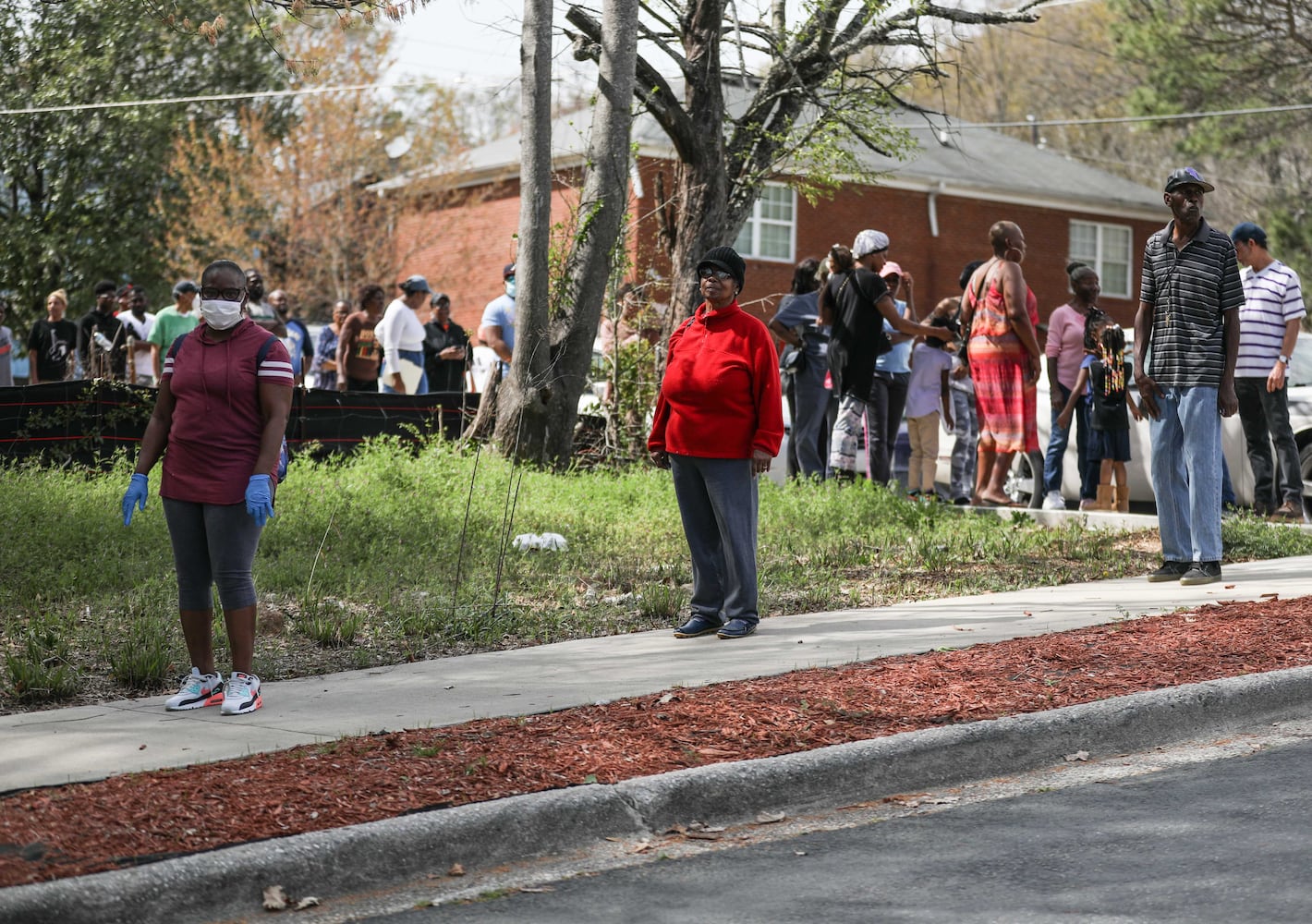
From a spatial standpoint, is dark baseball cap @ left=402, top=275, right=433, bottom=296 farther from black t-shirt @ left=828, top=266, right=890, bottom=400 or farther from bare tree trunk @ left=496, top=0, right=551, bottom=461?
black t-shirt @ left=828, top=266, right=890, bottom=400

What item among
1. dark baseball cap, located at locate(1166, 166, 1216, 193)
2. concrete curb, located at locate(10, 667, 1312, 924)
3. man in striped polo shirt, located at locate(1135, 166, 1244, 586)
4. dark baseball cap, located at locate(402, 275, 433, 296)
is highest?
dark baseball cap, located at locate(1166, 166, 1216, 193)

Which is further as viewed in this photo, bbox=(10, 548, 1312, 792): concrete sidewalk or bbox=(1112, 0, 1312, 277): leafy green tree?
bbox=(1112, 0, 1312, 277): leafy green tree

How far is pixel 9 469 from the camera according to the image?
1249cm

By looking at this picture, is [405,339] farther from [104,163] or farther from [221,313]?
[104,163]

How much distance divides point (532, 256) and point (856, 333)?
355cm

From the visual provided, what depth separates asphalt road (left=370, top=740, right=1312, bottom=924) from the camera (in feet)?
13.4

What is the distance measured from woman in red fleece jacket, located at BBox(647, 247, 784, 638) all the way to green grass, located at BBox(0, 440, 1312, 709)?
68 centimetres

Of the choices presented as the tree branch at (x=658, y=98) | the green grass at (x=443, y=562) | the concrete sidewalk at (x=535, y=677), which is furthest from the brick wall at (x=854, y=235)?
the concrete sidewalk at (x=535, y=677)

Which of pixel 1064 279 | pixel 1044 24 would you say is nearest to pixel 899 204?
pixel 1064 279

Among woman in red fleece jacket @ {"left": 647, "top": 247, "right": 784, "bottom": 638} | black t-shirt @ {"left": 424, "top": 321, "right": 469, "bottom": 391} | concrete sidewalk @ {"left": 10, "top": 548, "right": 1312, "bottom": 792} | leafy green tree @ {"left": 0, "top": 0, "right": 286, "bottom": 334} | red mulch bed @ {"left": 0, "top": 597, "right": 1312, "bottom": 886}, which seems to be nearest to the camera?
red mulch bed @ {"left": 0, "top": 597, "right": 1312, "bottom": 886}

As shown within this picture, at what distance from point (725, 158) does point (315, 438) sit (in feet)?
16.6

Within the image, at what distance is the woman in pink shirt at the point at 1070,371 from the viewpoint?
42.6ft

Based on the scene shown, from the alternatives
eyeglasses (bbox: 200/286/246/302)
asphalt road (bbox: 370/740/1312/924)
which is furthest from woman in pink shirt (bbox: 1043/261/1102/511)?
eyeglasses (bbox: 200/286/246/302)

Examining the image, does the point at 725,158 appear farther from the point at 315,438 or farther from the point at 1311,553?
the point at 1311,553
